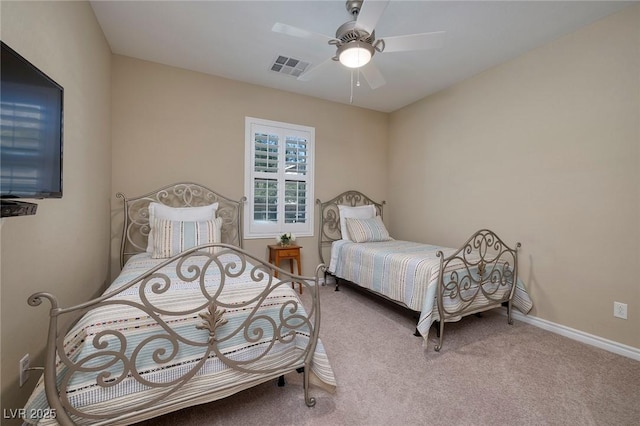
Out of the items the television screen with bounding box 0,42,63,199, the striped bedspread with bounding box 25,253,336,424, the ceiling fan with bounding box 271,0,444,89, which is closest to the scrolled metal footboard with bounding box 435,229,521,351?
the striped bedspread with bounding box 25,253,336,424

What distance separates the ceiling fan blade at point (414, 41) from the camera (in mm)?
1880

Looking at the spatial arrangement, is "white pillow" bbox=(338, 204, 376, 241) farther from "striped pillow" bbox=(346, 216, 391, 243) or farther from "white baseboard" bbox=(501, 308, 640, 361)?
"white baseboard" bbox=(501, 308, 640, 361)

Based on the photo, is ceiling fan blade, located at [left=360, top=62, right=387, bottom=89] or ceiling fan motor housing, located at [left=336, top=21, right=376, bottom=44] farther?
ceiling fan blade, located at [left=360, top=62, right=387, bottom=89]

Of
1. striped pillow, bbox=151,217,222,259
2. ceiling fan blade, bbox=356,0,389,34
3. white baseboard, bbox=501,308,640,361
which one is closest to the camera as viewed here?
ceiling fan blade, bbox=356,0,389,34

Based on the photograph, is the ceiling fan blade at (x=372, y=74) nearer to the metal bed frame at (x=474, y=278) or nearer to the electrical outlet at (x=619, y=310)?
the metal bed frame at (x=474, y=278)

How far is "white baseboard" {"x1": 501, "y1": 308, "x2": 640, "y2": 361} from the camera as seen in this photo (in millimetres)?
2047

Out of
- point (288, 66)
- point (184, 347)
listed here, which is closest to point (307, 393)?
point (184, 347)

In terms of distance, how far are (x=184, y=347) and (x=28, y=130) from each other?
3.50ft

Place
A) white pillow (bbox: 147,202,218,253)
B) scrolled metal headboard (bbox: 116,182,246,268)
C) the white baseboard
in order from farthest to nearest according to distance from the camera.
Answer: scrolled metal headboard (bbox: 116,182,246,268), white pillow (bbox: 147,202,218,253), the white baseboard

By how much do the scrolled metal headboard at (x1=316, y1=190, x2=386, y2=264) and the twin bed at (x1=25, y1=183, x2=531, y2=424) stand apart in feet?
4.70

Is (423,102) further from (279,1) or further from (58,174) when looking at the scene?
(58,174)

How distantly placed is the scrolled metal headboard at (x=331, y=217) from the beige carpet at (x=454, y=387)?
1.61 meters

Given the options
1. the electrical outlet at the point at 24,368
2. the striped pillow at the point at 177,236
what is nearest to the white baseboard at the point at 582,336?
the striped pillow at the point at 177,236

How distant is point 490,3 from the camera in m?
2.04
